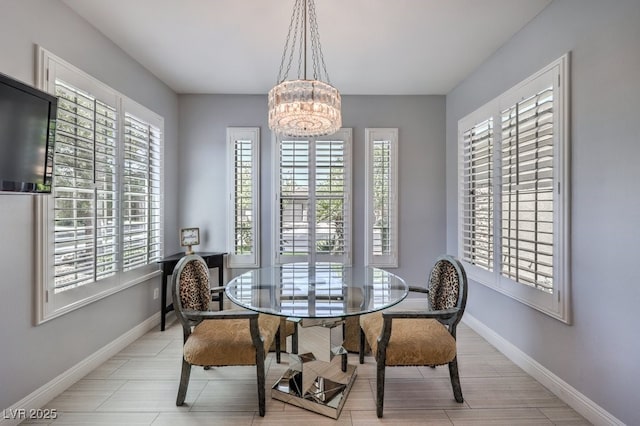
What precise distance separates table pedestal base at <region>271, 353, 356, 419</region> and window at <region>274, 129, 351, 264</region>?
170 cm

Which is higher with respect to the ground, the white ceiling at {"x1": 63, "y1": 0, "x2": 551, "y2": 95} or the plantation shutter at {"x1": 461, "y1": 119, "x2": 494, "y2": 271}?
the white ceiling at {"x1": 63, "y1": 0, "x2": 551, "y2": 95}

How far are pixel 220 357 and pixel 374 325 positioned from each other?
1056 millimetres

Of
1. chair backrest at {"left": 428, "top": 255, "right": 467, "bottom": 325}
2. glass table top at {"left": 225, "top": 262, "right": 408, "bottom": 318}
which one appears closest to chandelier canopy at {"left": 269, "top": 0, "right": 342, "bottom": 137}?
glass table top at {"left": 225, "top": 262, "right": 408, "bottom": 318}

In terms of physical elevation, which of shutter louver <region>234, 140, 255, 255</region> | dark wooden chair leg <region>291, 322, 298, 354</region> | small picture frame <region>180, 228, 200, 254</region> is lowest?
dark wooden chair leg <region>291, 322, 298, 354</region>

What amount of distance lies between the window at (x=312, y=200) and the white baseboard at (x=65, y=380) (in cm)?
168

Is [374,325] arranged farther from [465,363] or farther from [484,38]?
[484,38]

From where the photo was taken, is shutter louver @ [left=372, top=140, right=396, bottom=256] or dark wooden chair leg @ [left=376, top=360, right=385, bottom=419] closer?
dark wooden chair leg @ [left=376, top=360, right=385, bottom=419]

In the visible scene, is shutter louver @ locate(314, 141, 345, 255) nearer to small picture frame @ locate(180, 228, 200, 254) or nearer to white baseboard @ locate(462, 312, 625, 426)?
small picture frame @ locate(180, 228, 200, 254)

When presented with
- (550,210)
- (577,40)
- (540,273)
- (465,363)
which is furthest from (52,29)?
(465,363)

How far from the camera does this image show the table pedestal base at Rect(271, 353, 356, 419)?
1885mm

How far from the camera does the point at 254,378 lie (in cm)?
226

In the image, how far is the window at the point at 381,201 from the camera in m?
3.71

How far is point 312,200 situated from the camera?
145 inches

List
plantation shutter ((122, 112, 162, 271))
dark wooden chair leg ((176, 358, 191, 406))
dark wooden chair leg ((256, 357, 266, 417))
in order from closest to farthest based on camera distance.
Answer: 1. dark wooden chair leg ((256, 357, 266, 417))
2. dark wooden chair leg ((176, 358, 191, 406))
3. plantation shutter ((122, 112, 162, 271))
